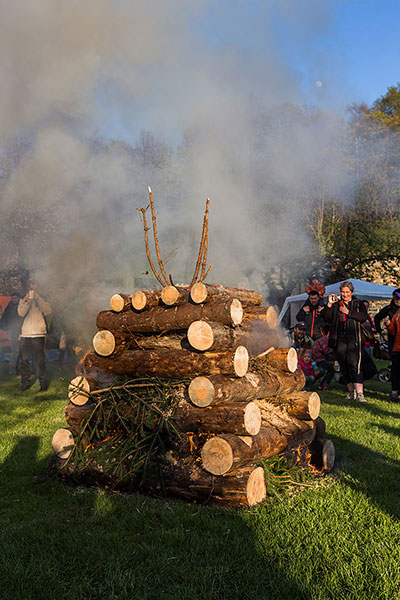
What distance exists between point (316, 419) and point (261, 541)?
203 centimetres

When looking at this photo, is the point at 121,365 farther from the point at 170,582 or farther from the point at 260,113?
the point at 260,113

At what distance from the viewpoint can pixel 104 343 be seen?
445 cm

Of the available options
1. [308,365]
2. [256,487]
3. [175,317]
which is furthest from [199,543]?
[308,365]

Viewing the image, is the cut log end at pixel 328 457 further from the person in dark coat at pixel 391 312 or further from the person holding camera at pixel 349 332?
the person in dark coat at pixel 391 312

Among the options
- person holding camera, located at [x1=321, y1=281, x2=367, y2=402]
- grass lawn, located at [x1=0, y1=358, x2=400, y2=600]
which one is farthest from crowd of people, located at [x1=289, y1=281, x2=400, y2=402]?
grass lawn, located at [x1=0, y1=358, x2=400, y2=600]

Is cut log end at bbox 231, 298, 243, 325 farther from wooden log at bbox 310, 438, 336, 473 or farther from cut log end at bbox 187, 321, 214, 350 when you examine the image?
wooden log at bbox 310, 438, 336, 473

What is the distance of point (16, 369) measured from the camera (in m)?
11.6

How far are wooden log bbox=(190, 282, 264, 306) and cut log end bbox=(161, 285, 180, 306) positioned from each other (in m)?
0.15

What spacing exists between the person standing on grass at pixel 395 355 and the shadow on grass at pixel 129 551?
17.3ft

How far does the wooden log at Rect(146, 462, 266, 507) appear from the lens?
354cm

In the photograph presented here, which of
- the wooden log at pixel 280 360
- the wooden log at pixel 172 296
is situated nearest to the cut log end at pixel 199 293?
the wooden log at pixel 172 296

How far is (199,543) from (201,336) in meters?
1.52

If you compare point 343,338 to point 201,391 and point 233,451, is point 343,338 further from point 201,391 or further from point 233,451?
point 233,451

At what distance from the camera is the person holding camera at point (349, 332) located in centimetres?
766
